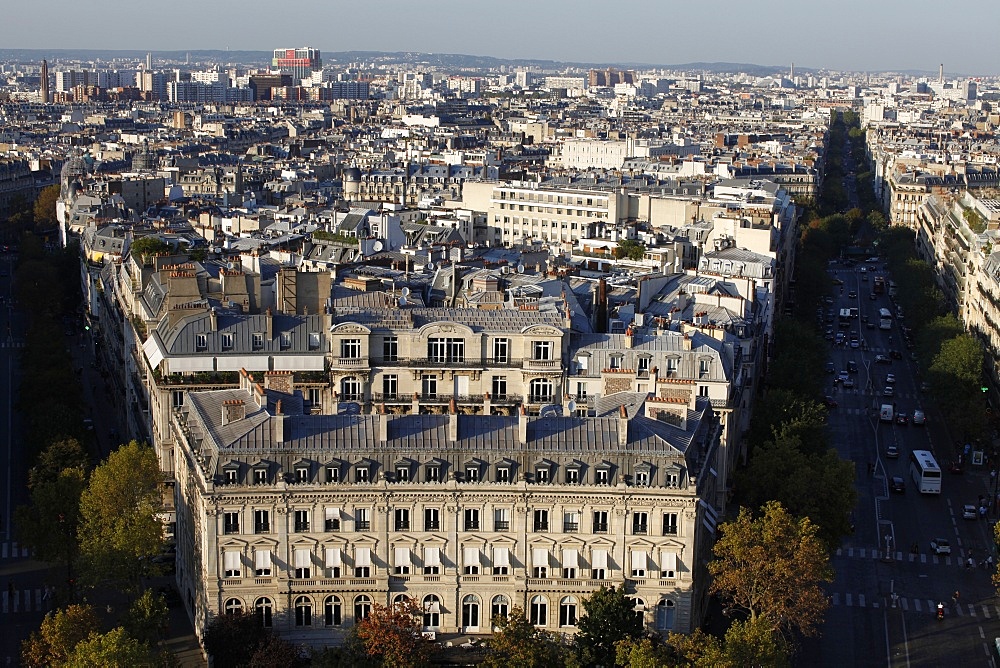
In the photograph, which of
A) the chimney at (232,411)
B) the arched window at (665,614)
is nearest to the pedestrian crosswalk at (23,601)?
the chimney at (232,411)

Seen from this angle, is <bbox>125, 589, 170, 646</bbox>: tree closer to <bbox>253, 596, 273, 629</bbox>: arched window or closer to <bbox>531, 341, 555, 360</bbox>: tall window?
<bbox>253, 596, 273, 629</bbox>: arched window

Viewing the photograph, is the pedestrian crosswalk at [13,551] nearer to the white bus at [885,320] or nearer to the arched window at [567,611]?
the arched window at [567,611]

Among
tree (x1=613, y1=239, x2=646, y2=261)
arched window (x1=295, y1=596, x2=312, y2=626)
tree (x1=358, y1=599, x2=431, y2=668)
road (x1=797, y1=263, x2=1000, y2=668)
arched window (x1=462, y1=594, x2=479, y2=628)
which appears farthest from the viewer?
tree (x1=613, y1=239, x2=646, y2=261)

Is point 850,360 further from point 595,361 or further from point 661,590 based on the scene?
point 661,590

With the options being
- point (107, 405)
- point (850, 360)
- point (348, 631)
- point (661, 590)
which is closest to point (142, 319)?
point (107, 405)

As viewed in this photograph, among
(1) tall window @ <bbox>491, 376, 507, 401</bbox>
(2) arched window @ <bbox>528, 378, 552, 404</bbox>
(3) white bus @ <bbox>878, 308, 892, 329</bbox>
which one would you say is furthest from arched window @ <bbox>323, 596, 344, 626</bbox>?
(3) white bus @ <bbox>878, 308, 892, 329</bbox>

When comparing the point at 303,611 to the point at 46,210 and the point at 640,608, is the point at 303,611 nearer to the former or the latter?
the point at 640,608

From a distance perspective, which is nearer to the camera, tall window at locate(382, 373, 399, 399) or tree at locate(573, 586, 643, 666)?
tree at locate(573, 586, 643, 666)
